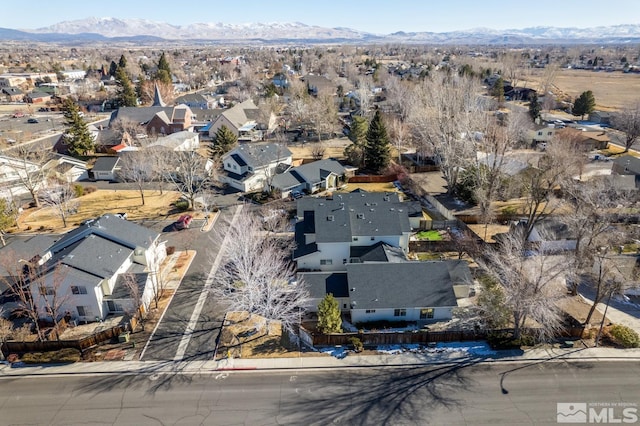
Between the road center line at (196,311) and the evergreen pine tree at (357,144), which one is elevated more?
the evergreen pine tree at (357,144)

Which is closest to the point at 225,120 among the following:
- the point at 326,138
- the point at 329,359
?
the point at 326,138

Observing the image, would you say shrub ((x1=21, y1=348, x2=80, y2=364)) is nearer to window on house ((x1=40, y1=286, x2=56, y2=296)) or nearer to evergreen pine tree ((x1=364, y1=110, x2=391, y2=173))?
window on house ((x1=40, y1=286, x2=56, y2=296))

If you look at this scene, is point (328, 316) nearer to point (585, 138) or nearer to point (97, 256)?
point (97, 256)

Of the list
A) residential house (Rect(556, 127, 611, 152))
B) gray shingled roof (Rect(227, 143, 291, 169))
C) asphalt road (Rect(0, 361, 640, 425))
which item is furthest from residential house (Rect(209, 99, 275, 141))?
asphalt road (Rect(0, 361, 640, 425))

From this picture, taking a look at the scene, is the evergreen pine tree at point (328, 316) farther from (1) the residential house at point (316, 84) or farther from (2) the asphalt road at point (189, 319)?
(1) the residential house at point (316, 84)

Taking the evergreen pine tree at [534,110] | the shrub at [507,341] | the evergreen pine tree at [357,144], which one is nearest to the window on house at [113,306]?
the shrub at [507,341]

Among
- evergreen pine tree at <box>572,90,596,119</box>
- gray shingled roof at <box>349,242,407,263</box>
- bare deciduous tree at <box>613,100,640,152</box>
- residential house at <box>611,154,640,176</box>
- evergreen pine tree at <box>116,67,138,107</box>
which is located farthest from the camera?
evergreen pine tree at <box>116,67,138,107</box>

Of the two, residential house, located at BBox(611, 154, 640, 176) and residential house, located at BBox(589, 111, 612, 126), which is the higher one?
residential house, located at BBox(589, 111, 612, 126)

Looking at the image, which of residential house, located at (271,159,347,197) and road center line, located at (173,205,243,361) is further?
residential house, located at (271,159,347,197)
